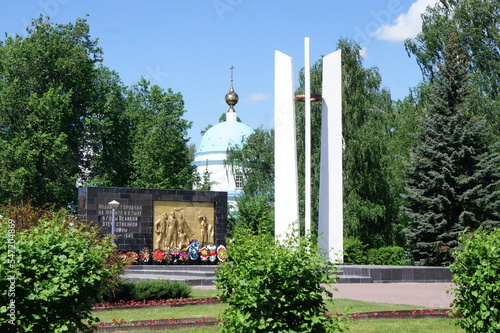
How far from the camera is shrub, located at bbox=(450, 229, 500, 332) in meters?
7.03

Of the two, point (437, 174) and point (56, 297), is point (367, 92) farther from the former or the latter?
point (56, 297)

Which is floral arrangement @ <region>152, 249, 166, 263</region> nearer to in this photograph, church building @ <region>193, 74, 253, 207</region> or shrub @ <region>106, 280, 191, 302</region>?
shrub @ <region>106, 280, 191, 302</region>

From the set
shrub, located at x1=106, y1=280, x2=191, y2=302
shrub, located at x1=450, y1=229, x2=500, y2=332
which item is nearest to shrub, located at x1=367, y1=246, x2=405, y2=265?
shrub, located at x1=106, y1=280, x2=191, y2=302

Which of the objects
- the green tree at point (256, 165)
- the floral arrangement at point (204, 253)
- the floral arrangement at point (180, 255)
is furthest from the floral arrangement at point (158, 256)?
the green tree at point (256, 165)

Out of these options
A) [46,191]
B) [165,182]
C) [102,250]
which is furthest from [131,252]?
[102,250]

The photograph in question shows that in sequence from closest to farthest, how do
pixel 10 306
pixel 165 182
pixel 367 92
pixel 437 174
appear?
pixel 10 306, pixel 437 174, pixel 367 92, pixel 165 182

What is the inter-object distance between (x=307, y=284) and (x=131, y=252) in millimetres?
18966

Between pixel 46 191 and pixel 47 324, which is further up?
pixel 46 191

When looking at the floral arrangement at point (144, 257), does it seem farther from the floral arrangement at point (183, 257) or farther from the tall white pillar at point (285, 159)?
the tall white pillar at point (285, 159)

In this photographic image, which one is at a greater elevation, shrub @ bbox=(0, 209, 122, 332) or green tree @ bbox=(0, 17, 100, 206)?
green tree @ bbox=(0, 17, 100, 206)

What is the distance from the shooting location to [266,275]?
625 cm

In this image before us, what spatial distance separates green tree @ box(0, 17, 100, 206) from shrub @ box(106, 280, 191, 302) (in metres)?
20.5

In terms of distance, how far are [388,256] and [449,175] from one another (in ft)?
19.2

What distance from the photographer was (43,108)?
34.0 meters
